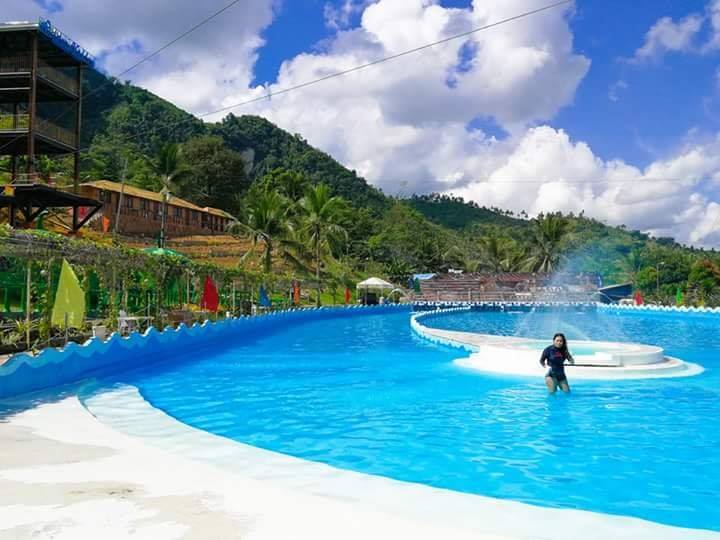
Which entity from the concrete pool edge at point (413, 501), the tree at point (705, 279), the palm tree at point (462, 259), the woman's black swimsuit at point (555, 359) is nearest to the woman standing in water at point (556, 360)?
the woman's black swimsuit at point (555, 359)

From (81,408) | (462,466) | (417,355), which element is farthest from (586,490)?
(417,355)

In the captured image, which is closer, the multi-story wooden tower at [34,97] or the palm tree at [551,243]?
the multi-story wooden tower at [34,97]

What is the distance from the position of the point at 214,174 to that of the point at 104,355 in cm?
5166

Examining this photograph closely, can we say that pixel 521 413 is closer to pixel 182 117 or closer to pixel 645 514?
pixel 645 514

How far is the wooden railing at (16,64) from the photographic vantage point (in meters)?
25.9

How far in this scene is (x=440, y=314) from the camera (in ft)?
118

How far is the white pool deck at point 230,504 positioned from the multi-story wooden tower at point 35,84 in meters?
23.7

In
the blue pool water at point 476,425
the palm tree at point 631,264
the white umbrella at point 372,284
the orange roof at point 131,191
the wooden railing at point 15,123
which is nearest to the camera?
the blue pool water at point 476,425

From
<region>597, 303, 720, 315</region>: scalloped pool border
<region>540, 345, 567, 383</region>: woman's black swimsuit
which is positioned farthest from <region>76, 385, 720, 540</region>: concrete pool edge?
<region>597, 303, 720, 315</region>: scalloped pool border

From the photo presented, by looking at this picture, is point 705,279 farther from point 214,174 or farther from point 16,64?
point 214,174

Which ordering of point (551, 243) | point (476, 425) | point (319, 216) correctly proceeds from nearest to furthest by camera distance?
point (476, 425)
point (319, 216)
point (551, 243)

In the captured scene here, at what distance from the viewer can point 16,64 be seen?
2606 cm

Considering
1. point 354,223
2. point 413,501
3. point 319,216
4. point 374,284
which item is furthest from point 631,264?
point 413,501

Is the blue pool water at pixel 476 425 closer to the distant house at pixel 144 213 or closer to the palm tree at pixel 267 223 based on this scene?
the palm tree at pixel 267 223
